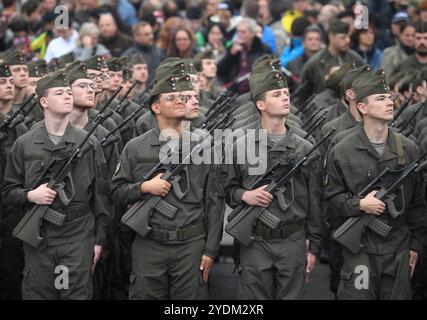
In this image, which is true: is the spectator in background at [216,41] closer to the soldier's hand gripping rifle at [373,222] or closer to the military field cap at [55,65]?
the military field cap at [55,65]

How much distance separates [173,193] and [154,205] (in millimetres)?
182

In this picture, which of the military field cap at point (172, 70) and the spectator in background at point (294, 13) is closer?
the military field cap at point (172, 70)

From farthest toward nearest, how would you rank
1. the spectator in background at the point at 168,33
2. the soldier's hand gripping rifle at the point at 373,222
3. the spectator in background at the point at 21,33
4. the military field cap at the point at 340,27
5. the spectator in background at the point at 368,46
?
the spectator in background at the point at 21,33
the spectator in background at the point at 368,46
the spectator in background at the point at 168,33
the military field cap at the point at 340,27
the soldier's hand gripping rifle at the point at 373,222

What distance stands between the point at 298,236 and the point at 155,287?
1206 mm

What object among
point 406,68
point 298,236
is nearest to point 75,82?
point 298,236

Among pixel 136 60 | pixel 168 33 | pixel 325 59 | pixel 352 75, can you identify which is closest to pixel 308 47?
pixel 325 59

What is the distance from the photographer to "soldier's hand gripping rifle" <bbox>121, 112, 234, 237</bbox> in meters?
8.69

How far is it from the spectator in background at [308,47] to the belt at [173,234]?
7.33m

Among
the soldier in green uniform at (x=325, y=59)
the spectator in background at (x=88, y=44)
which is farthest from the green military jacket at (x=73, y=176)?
the spectator in background at (x=88, y=44)

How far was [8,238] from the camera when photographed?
10055 millimetres

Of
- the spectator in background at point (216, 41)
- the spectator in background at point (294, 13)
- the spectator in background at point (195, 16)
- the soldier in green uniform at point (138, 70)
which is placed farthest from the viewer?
the spectator in background at point (195, 16)

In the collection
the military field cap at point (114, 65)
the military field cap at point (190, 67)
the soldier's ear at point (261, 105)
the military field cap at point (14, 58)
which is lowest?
the military field cap at point (114, 65)

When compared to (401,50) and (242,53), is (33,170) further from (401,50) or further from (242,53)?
(401,50)

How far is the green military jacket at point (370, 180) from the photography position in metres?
8.65
